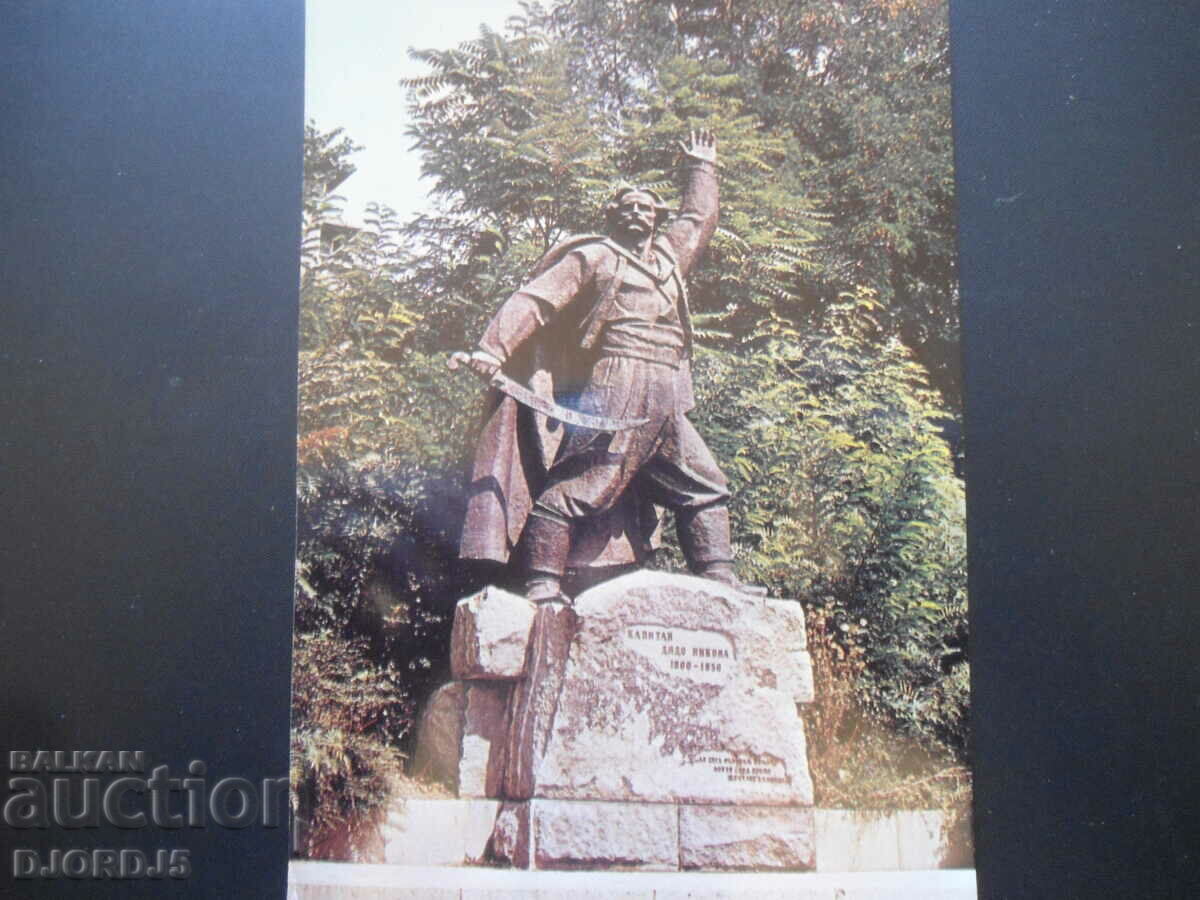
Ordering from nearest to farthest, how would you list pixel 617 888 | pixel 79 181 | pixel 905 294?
pixel 617 888 < pixel 79 181 < pixel 905 294

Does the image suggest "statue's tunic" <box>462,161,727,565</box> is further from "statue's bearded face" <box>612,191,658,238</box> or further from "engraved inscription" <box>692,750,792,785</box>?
"engraved inscription" <box>692,750,792,785</box>

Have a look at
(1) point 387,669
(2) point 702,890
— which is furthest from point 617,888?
(1) point 387,669

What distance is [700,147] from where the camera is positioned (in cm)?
567

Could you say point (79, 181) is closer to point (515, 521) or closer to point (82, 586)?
point (82, 586)

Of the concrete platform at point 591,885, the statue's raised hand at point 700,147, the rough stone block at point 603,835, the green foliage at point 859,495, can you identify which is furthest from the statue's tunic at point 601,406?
the concrete platform at point 591,885

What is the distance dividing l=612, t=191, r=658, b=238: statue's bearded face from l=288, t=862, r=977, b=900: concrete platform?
2.33 metres

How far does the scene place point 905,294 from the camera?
564 cm

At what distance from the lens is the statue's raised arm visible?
5.61 meters

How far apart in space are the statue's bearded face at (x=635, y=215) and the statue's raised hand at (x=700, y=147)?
27 centimetres

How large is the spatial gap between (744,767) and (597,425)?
1320 millimetres

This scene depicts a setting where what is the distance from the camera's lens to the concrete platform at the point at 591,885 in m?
4.82

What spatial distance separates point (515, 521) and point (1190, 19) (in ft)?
10.3

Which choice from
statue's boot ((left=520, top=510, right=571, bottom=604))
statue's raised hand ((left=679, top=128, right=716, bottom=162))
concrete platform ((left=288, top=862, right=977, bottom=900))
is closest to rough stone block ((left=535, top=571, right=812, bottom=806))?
statue's boot ((left=520, top=510, right=571, bottom=604))

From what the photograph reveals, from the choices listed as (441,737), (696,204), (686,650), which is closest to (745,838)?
(686,650)
